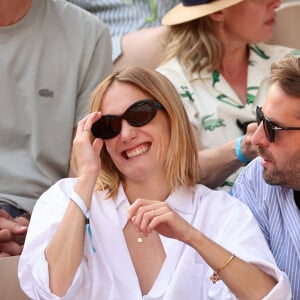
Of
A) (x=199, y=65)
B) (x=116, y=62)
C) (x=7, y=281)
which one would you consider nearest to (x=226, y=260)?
(x=7, y=281)

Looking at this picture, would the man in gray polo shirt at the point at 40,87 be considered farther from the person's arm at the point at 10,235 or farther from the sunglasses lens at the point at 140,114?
the sunglasses lens at the point at 140,114

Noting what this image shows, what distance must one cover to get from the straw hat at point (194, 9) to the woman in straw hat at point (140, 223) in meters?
0.76

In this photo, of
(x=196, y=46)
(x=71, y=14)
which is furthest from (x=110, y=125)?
(x=196, y=46)

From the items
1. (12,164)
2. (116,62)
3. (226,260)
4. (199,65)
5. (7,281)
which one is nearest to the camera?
(226,260)

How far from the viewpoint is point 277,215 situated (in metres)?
2.17

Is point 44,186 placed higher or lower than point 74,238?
lower

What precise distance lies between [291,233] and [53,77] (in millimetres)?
871

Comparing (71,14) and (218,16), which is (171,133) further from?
(218,16)

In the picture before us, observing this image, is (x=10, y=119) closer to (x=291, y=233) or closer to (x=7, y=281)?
(x=7, y=281)

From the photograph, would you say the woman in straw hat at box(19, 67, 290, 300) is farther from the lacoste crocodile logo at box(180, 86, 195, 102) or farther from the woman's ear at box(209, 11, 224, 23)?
the woman's ear at box(209, 11, 224, 23)

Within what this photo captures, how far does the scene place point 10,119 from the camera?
2506 mm

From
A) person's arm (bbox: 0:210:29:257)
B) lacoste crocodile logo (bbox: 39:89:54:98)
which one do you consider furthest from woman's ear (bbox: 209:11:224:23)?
person's arm (bbox: 0:210:29:257)

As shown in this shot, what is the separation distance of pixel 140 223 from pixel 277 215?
0.45m

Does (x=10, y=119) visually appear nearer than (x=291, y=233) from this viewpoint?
No
